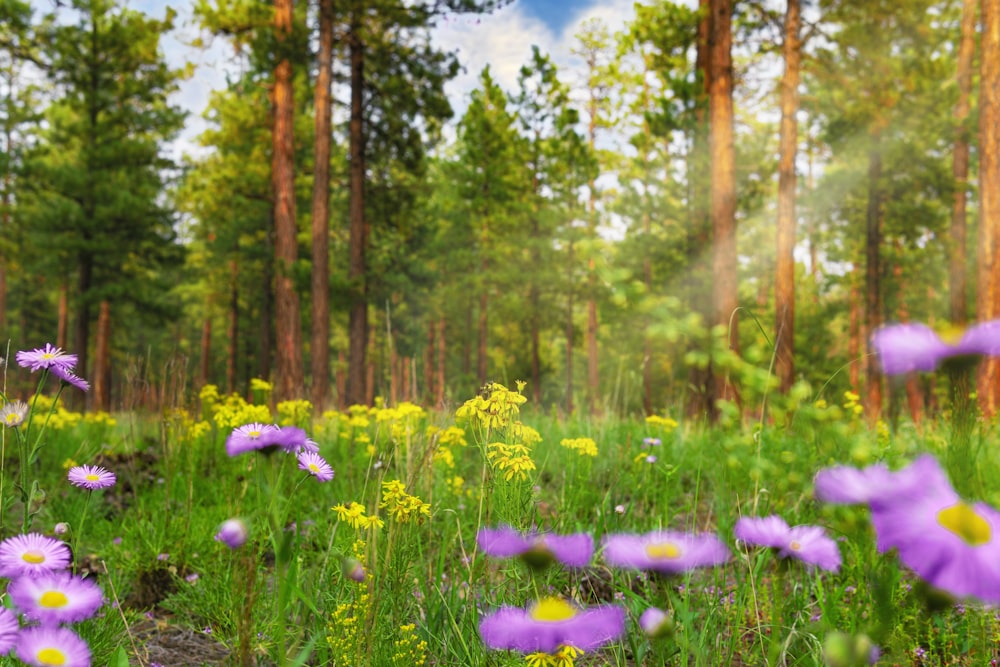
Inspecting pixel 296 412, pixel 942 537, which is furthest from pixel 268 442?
pixel 296 412

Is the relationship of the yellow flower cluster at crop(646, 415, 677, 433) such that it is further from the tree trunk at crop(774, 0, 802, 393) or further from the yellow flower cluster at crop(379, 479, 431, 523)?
the tree trunk at crop(774, 0, 802, 393)

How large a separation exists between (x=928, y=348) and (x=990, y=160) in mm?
10009

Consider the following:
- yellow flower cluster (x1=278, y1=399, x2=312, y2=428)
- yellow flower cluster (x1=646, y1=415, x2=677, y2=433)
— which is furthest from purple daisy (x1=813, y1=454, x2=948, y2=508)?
yellow flower cluster (x1=278, y1=399, x2=312, y2=428)

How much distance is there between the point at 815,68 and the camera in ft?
36.8

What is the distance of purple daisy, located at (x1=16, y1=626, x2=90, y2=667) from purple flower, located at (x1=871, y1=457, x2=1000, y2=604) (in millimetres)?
884

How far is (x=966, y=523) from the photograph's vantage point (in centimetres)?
50

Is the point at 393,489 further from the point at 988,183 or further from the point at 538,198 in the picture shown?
the point at 538,198

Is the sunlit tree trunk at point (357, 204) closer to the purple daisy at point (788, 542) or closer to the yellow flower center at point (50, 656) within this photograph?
the yellow flower center at point (50, 656)

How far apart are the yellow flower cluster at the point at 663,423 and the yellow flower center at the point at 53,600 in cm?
328

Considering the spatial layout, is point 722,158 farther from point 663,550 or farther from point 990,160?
point 663,550

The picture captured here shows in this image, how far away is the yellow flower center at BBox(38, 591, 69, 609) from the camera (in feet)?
2.71

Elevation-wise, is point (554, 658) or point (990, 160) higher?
point (990, 160)

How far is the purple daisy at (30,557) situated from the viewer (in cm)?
93

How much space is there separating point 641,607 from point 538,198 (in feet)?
66.2
